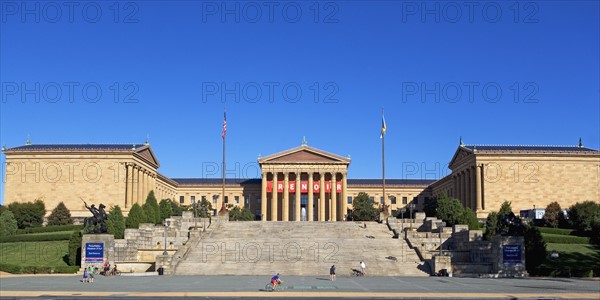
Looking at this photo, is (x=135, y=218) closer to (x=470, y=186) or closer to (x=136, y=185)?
(x=136, y=185)

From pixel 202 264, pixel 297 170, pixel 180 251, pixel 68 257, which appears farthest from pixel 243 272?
pixel 297 170

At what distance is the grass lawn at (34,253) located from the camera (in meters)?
53.8

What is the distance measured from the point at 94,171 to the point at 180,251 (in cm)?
6084

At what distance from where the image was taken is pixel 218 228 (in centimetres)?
6656

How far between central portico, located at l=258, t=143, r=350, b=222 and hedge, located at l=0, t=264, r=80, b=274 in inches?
2931

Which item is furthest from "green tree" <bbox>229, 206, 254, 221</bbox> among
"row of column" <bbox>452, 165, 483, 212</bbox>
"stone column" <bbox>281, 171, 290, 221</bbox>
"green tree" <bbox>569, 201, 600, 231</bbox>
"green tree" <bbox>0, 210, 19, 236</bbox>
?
"green tree" <bbox>569, 201, 600, 231</bbox>

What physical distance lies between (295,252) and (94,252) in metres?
15.8

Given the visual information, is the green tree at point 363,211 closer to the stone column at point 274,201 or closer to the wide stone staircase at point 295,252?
the stone column at point 274,201

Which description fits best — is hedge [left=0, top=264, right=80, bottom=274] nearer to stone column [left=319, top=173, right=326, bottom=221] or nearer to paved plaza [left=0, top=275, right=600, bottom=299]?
paved plaza [left=0, top=275, right=600, bottom=299]

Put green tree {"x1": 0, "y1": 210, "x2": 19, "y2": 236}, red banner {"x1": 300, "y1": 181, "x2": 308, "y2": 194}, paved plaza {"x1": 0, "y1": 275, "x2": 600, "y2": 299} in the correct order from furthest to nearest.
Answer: red banner {"x1": 300, "y1": 181, "x2": 308, "y2": 194} → green tree {"x1": 0, "y1": 210, "x2": 19, "y2": 236} → paved plaza {"x1": 0, "y1": 275, "x2": 600, "y2": 299}

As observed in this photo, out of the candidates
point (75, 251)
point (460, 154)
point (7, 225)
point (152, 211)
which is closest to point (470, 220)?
point (152, 211)

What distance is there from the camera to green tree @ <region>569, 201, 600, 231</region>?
69812 millimetres

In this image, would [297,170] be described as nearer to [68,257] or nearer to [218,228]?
[218,228]

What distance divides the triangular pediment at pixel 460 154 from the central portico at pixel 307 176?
19.5m
